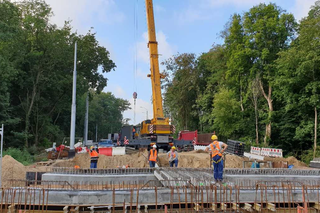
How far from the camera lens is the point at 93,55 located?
115 ft

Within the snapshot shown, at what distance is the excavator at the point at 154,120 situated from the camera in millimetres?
21984

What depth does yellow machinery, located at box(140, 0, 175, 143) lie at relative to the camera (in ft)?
72.3

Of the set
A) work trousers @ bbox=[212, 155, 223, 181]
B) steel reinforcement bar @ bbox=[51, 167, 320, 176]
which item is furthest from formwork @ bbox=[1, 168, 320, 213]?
steel reinforcement bar @ bbox=[51, 167, 320, 176]

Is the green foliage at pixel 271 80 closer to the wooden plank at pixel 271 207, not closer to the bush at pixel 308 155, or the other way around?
the bush at pixel 308 155

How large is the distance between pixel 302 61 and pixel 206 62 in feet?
→ 61.6

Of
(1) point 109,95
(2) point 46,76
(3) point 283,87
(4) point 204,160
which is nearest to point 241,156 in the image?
(4) point 204,160

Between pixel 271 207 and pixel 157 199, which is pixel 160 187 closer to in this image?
pixel 157 199

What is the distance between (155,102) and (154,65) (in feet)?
10.5

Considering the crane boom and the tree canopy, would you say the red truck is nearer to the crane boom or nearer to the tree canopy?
the crane boom

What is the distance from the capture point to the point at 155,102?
74.3ft

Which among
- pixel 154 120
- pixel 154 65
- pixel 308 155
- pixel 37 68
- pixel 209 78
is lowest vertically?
pixel 308 155

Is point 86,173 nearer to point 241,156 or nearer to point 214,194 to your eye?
point 214,194

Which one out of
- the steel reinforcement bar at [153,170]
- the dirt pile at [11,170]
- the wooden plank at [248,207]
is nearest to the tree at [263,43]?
the steel reinforcement bar at [153,170]

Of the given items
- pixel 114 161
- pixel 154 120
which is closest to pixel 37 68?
pixel 154 120
